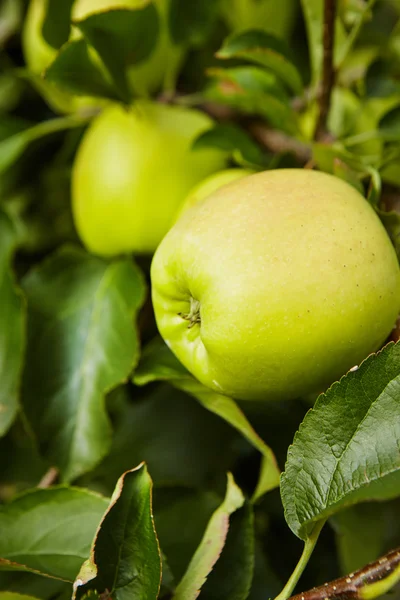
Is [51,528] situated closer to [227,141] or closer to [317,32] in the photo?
[227,141]

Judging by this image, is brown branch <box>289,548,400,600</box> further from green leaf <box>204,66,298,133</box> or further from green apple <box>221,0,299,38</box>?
green apple <box>221,0,299,38</box>

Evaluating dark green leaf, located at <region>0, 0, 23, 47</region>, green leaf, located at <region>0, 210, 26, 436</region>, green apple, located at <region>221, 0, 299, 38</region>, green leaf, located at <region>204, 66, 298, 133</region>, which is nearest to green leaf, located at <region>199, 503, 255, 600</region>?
green leaf, located at <region>0, 210, 26, 436</region>

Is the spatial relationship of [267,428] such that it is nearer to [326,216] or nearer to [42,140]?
[326,216]

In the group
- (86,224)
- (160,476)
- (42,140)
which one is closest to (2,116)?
(42,140)

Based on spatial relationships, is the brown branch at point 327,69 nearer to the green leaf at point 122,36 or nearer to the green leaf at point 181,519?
the green leaf at point 122,36

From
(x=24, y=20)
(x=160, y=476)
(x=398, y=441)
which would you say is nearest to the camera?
(x=398, y=441)

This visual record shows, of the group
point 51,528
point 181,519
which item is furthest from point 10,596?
point 181,519
